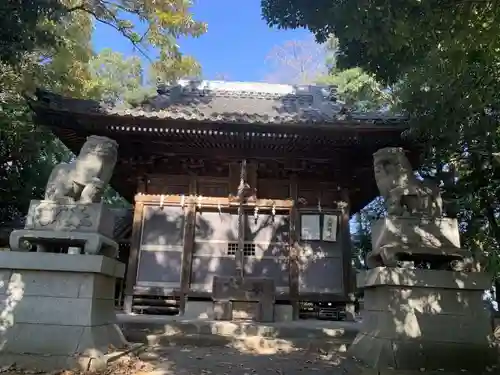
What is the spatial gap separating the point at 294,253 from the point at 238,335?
3.25m

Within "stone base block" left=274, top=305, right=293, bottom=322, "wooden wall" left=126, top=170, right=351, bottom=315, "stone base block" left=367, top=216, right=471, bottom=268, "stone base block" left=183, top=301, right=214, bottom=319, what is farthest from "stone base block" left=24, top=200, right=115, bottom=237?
"stone base block" left=274, top=305, right=293, bottom=322

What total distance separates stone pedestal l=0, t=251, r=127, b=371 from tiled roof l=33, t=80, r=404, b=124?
3.94 metres

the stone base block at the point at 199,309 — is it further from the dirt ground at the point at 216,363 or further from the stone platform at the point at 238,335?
the dirt ground at the point at 216,363

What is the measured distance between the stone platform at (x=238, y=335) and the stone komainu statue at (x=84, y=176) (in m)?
2.58

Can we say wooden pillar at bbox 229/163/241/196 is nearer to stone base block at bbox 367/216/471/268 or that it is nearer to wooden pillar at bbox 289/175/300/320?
wooden pillar at bbox 289/175/300/320

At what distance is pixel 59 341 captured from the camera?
484cm

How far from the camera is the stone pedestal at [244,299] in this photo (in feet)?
26.8

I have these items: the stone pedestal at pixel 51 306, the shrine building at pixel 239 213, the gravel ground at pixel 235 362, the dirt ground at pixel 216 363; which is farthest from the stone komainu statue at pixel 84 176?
the shrine building at pixel 239 213

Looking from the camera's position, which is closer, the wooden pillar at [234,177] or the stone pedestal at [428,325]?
the stone pedestal at [428,325]

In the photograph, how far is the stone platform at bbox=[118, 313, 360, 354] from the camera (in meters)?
6.47

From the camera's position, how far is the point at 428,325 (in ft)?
16.6

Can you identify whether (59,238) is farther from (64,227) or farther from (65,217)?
(65,217)

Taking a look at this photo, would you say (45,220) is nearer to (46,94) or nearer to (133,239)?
(46,94)

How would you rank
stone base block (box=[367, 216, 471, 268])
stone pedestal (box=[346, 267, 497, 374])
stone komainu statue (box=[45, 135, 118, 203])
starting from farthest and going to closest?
stone komainu statue (box=[45, 135, 118, 203]) < stone base block (box=[367, 216, 471, 268]) < stone pedestal (box=[346, 267, 497, 374])
